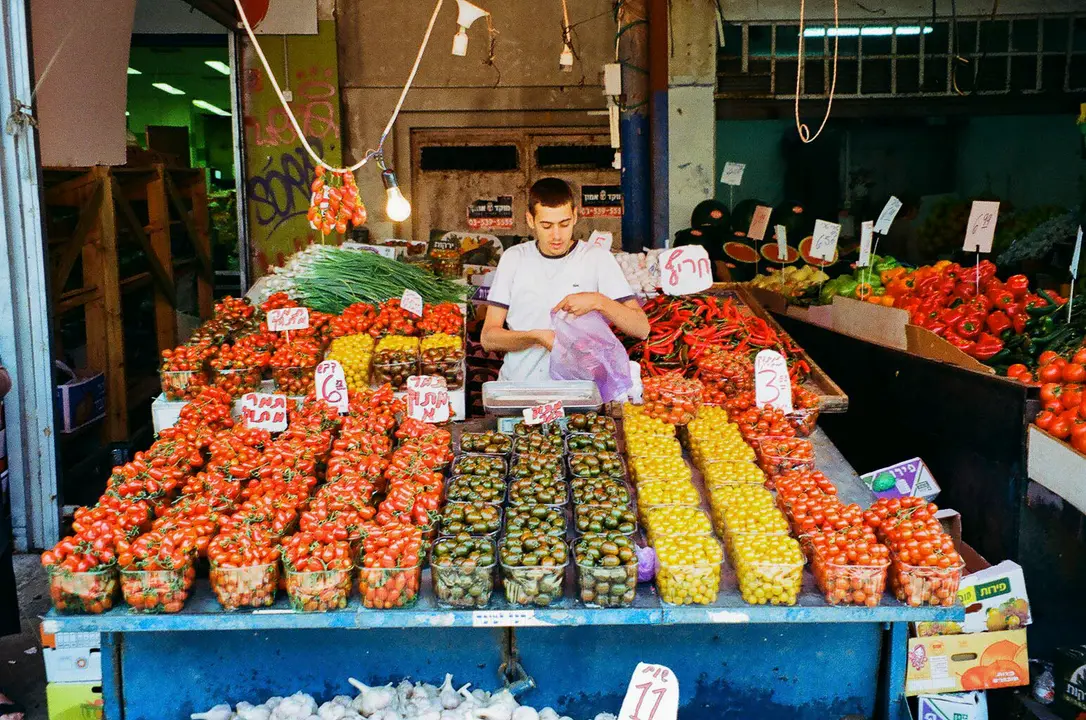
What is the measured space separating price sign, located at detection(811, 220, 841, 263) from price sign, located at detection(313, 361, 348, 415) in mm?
3765

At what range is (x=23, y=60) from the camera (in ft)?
15.4

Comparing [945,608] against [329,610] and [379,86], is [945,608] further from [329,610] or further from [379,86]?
[379,86]

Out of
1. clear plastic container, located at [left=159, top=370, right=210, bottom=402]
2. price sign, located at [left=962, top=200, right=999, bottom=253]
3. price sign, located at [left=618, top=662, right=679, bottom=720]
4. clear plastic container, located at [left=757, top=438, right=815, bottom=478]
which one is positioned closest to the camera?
price sign, located at [left=618, top=662, right=679, bottom=720]

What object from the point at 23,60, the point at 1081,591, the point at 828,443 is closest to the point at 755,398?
the point at 828,443

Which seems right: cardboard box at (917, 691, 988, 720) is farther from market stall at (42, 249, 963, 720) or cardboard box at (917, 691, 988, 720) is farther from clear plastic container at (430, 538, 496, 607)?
clear plastic container at (430, 538, 496, 607)

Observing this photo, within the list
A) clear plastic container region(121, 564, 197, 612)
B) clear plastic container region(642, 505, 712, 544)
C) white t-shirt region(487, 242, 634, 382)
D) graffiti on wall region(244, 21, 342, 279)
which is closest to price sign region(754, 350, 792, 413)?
white t-shirt region(487, 242, 634, 382)

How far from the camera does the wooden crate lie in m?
6.58

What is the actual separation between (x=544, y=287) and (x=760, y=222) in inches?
166

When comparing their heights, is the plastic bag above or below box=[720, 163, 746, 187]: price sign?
below

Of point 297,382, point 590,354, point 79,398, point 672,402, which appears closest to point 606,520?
point 672,402

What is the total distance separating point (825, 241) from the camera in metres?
6.68

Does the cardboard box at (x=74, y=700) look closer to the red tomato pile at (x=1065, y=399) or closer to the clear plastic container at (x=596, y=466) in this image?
the clear plastic container at (x=596, y=466)

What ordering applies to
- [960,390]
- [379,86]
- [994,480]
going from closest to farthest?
1. [994,480]
2. [960,390]
3. [379,86]

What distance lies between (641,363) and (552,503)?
8.02ft
